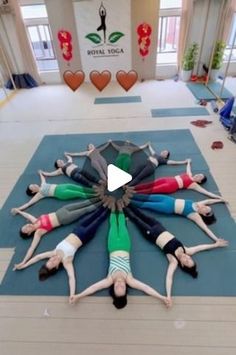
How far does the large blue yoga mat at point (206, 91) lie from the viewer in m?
6.16

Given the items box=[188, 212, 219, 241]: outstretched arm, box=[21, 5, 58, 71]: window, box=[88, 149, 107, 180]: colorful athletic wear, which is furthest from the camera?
box=[21, 5, 58, 71]: window

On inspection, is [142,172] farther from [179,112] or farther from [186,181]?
[179,112]

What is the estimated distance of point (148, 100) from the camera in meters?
6.27

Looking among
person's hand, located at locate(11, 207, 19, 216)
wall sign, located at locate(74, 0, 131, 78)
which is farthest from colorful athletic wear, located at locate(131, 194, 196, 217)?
wall sign, located at locate(74, 0, 131, 78)

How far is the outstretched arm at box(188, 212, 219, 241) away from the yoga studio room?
33 mm

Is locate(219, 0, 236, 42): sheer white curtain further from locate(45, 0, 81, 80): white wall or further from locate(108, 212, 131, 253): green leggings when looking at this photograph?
locate(108, 212, 131, 253): green leggings

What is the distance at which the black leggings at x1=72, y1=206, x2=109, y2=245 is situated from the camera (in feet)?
8.96

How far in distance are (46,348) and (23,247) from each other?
1118mm

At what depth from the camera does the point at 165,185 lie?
10.8ft

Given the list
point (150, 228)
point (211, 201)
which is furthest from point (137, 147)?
point (150, 228)

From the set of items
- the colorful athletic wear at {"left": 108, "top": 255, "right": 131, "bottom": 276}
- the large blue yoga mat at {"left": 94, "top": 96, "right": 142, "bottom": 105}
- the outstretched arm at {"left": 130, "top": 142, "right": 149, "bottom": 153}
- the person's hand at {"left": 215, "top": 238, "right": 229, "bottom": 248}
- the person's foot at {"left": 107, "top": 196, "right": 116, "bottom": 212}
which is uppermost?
the colorful athletic wear at {"left": 108, "top": 255, "right": 131, "bottom": 276}

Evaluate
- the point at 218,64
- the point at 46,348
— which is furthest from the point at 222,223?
the point at 218,64

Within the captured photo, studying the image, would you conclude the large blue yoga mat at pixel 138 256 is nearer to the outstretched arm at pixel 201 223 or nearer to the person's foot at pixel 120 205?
the outstretched arm at pixel 201 223

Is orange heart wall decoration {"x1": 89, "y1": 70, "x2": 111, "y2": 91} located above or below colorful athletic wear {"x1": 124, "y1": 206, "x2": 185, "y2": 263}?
above
